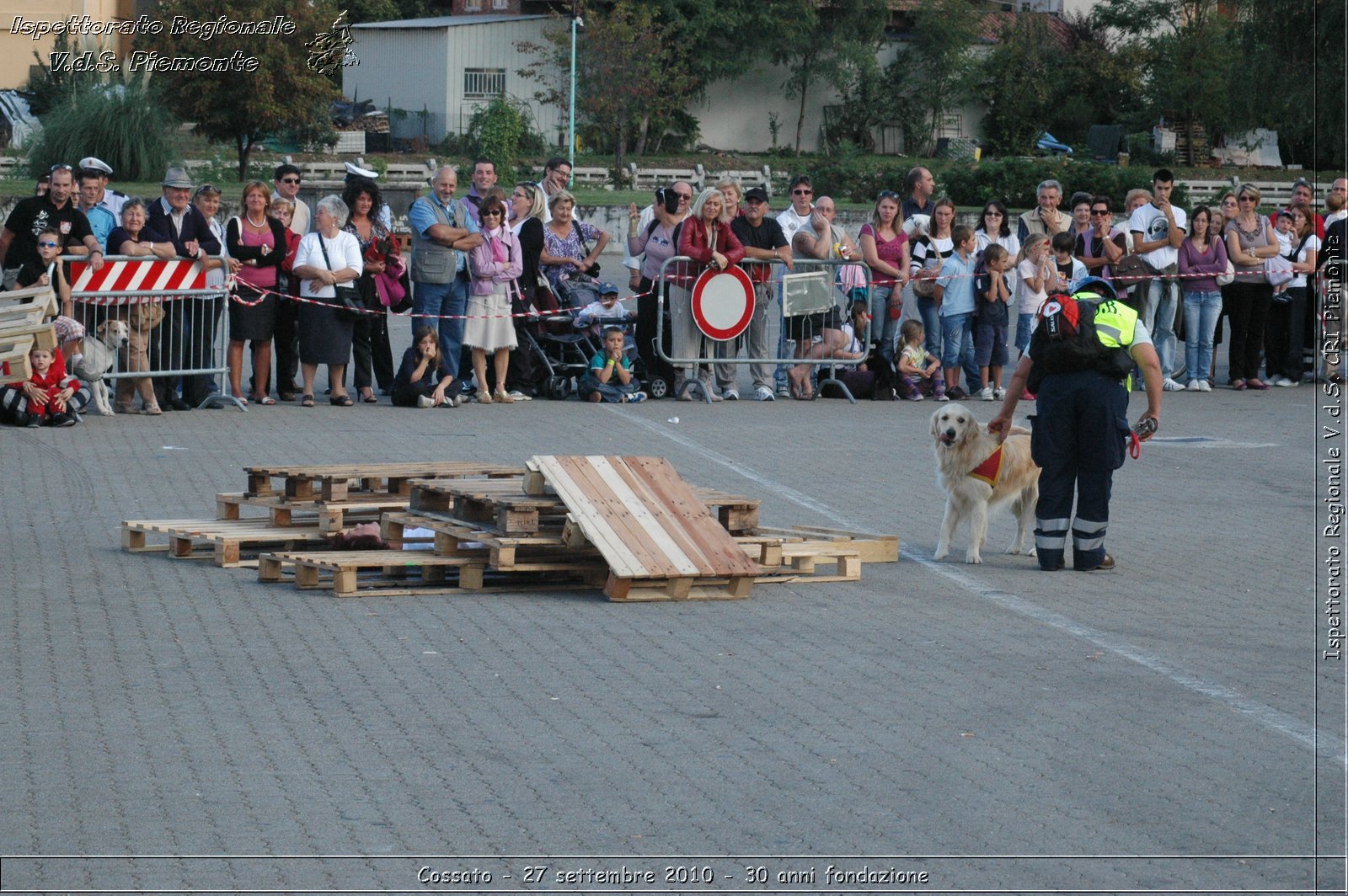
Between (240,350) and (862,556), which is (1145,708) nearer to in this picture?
(862,556)

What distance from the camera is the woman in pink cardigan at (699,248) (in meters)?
17.7

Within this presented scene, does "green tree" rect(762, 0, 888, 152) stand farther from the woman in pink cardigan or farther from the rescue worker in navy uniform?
the rescue worker in navy uniform

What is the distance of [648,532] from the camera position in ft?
31.7

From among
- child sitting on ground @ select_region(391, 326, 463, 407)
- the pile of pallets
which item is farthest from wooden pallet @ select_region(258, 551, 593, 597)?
child sitting on ground @ select_region(391, 326, 463, 407)

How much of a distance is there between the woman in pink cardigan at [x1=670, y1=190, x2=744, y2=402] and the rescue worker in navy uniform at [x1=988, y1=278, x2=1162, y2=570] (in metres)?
7.52

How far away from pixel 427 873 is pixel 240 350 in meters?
12.3

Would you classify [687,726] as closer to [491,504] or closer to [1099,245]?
[491,504]

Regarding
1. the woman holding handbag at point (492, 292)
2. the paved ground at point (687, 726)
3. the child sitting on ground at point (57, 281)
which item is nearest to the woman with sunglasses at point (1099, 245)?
the woman holding handbag at point (492, 292)

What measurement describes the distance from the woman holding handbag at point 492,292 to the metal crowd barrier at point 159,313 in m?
2.36

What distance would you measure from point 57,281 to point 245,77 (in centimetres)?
3470

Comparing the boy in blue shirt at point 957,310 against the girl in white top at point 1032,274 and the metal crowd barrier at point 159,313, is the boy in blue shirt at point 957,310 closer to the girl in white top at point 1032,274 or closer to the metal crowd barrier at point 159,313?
the girl in white top at point 1032,274

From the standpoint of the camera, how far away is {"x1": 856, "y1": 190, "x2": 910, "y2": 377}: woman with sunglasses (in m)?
18.3

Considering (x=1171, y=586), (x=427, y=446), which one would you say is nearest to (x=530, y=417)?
(x=427, y=446)

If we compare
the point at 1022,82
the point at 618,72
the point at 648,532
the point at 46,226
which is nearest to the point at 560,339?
the point at 46,226
